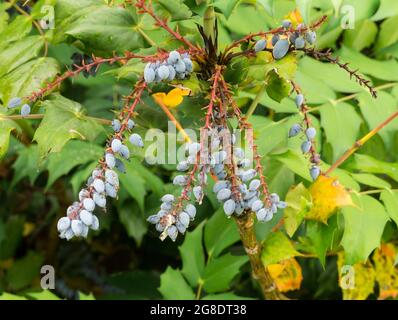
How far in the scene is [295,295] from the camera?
173 centimetres

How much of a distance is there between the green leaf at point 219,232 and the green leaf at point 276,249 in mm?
184

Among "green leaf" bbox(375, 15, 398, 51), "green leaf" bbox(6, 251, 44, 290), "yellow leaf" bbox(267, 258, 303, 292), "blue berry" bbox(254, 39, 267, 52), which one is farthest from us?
"green leaf" bbox(6, 251, 44, 290)

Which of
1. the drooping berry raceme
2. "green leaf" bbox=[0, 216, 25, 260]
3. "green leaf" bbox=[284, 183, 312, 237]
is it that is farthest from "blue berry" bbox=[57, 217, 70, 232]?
"green leaf" bbox=[0, 216, 25, 260]

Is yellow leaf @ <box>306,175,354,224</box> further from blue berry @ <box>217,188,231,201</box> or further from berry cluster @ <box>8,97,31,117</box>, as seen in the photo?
berry cluster @ <box>8,97,31,117</box>

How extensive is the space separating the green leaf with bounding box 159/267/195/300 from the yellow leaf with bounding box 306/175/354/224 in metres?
0.38

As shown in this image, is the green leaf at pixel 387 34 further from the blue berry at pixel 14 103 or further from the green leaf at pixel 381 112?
the blue berry at pixel 14 103

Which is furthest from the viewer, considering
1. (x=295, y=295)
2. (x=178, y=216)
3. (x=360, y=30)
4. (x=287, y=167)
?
(x=295, y=295)

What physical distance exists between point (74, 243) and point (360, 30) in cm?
101

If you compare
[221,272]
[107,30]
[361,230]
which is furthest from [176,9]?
[221,272]

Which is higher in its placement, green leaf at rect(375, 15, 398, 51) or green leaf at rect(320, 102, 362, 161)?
green leaf at rect(375, 15, 398, 51)

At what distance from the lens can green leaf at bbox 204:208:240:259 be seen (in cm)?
142

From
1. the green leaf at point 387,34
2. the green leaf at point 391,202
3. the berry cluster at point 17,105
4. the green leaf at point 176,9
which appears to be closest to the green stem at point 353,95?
the green leaf at point 387,34
